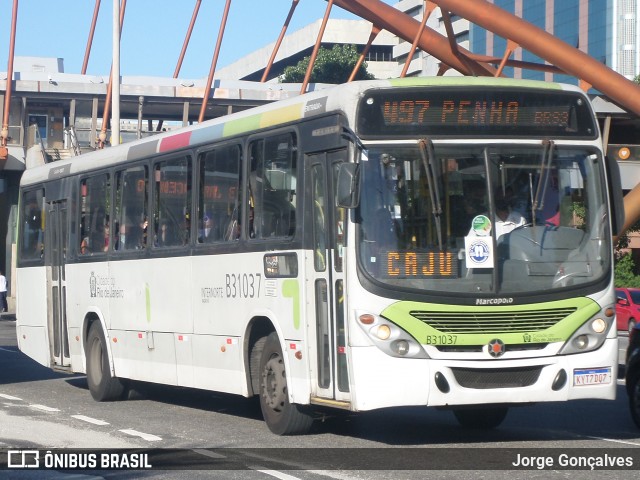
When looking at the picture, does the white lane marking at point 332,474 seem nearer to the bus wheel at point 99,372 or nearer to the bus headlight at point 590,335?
the bus headlight at point 590,335

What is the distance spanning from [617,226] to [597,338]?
984 mm

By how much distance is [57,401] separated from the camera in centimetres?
1571

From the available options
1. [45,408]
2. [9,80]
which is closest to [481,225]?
[45,408]

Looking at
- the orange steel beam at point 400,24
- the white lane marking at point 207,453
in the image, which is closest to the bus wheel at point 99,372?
the white lane marking at point 207,453

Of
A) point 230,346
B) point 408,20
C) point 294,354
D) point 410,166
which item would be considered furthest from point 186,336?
point 408,20

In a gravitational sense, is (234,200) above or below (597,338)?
above

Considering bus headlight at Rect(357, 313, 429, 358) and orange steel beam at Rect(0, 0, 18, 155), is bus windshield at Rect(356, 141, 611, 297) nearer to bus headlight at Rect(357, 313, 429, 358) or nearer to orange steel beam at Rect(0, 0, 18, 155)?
bus headlight at Rect(357, 313, 429, 358)

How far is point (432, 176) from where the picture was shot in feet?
33.7

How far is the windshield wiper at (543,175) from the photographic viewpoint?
34.4ft

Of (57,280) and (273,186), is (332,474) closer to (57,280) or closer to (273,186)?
(273,186)

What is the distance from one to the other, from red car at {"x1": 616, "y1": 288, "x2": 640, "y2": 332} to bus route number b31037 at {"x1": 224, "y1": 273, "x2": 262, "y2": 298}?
24645mm

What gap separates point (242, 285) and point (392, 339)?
2.59 m

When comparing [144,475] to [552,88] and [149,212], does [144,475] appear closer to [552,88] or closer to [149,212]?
[552,88]

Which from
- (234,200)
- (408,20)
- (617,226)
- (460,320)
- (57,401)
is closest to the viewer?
(460,320)
